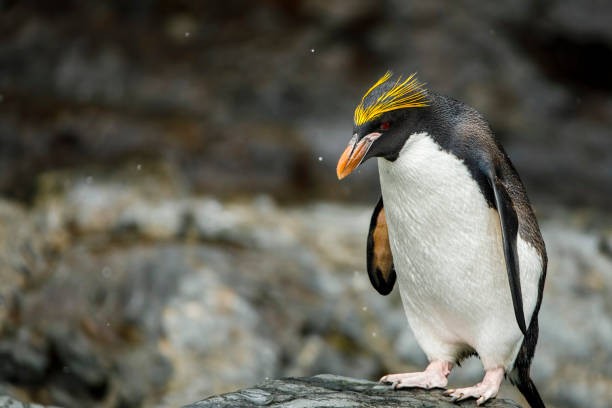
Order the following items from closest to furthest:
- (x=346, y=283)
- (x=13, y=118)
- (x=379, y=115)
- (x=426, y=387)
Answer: (x=379, y=115) → (x=426, y=387) → (x=346, y=283) → (x=13, y=118)

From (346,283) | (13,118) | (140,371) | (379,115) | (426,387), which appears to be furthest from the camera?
(13,118)

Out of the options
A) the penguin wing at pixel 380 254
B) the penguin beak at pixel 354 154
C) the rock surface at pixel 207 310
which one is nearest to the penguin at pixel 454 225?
the penguin beak at pixel 354 154

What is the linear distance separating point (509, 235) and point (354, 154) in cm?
56

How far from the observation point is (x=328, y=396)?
9.50 ft

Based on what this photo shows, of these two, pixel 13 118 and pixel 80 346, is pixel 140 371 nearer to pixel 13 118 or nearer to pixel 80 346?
pixel 80 346

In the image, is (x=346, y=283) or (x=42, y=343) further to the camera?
(x=346, y=283)

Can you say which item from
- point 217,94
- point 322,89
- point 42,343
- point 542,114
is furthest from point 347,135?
point 42,343

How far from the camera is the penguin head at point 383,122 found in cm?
286

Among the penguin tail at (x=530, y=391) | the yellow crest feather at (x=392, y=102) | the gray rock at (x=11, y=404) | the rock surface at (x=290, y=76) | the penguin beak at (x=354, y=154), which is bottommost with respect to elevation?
the gray rock at (x=11, y=404)

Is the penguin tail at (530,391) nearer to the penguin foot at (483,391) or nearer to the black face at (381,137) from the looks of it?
the penguin foot at (483,391)

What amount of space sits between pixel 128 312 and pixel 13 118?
113 inches

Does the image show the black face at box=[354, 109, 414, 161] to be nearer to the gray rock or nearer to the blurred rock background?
the gray rock

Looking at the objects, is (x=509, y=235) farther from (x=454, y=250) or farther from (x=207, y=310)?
(x=207, y=310)

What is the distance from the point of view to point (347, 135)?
7.86 metres
